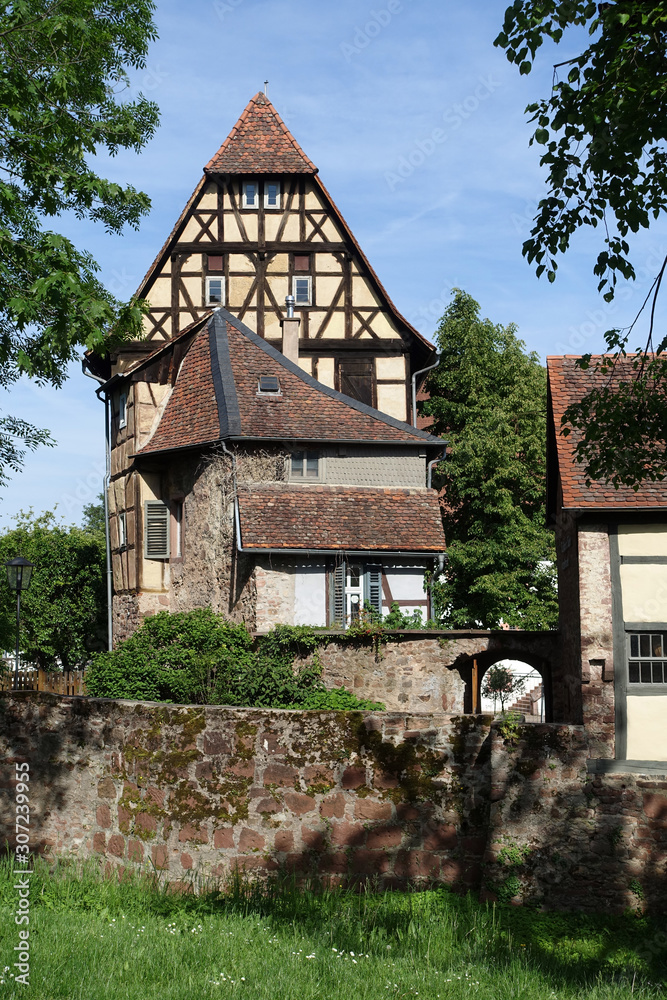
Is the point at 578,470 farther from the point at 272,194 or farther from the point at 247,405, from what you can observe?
the point at 272,194

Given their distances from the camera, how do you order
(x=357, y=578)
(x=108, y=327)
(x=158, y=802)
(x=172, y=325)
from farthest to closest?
(x=172, y=325)
(x=357, y=578)
(x=108, y=327)
(x=158, y=802)

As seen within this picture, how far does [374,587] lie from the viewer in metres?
22.0

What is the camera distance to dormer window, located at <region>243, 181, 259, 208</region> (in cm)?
2908

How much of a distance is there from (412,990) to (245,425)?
17.2 metres

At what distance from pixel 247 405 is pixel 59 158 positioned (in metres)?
11.2

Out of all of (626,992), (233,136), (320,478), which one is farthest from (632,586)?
(233,136)

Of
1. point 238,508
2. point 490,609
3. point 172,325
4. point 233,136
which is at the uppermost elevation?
point 233,136

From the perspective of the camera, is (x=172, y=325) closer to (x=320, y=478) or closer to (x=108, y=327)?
(x=320, y=478)

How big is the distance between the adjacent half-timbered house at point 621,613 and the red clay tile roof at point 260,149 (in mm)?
15506

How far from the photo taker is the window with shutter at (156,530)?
24828 millimetres

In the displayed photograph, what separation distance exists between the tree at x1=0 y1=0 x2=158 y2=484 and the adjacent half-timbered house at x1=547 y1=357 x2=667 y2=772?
767cm

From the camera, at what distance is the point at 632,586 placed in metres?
16.4

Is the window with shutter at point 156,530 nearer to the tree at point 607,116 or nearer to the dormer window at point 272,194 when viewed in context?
the dormer window at point 272,194

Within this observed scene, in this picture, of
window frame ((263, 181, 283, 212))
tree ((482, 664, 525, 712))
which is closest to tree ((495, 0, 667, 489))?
window frame ((263, 181, 283, 212))
